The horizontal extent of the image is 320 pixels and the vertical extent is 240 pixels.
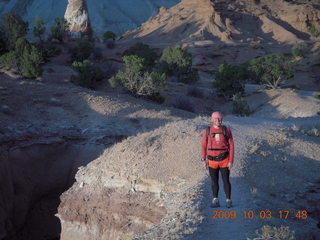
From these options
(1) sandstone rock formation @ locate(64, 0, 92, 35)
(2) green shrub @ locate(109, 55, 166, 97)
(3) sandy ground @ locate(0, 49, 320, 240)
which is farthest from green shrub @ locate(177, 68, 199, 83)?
(1) sandstone rock formation @ locate(64, 0, 92, 35)

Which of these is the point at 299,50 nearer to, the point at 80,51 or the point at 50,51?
the point at 80,51

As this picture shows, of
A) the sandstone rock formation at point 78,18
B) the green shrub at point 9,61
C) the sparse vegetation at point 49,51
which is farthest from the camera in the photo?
the sandstone rock formation at point 78,18

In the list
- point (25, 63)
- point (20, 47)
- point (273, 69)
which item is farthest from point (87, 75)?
point (273, 69)

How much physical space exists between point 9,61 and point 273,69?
79.1 feet

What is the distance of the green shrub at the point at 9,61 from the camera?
101ft

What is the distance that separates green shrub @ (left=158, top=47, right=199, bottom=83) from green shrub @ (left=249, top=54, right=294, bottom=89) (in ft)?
20.4

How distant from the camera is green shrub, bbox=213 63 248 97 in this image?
34531 mm

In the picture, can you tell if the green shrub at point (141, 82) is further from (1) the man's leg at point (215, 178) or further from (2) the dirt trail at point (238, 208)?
(1) the man's leg at point (215, 178)

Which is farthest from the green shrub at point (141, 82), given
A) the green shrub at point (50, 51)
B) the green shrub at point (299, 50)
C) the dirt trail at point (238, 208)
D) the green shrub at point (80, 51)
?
the green shrub at point (299, 50)

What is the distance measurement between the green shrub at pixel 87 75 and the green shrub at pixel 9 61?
4.86 meters

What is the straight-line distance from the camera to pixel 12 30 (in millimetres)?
43688

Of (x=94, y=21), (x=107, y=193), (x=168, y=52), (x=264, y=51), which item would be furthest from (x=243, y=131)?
(x=94, y=21)

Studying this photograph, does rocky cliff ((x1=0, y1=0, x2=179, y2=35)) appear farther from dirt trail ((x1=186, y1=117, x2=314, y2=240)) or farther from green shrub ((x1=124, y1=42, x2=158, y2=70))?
dirt trail ((x1=186, y1=117, x2=314, y2=240))

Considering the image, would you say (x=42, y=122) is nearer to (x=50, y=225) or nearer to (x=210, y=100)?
(x=50, y=225)
